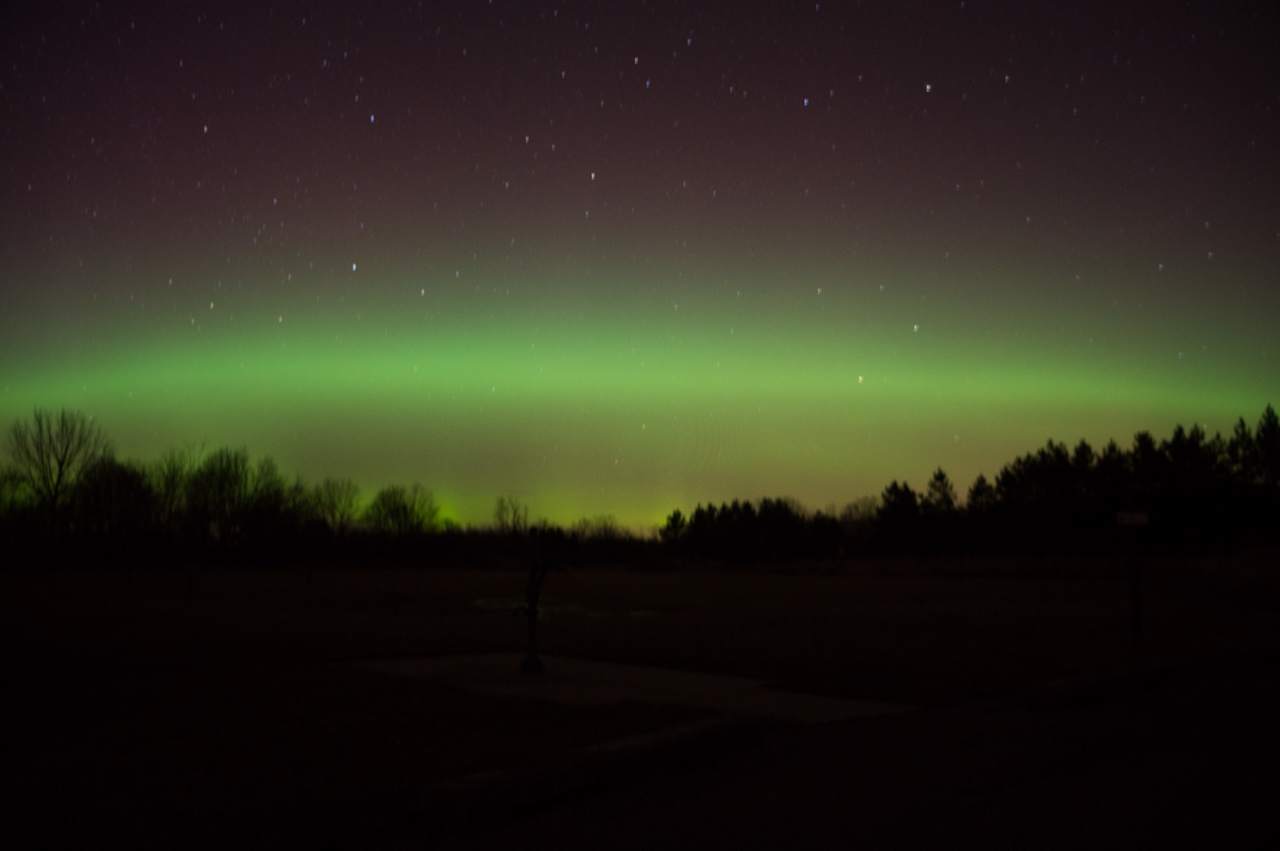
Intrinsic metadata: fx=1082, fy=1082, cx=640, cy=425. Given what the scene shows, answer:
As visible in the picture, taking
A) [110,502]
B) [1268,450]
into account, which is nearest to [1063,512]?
[1268,450]

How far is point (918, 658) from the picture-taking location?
21328 mm

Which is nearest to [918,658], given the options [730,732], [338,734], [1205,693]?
[1205,693]

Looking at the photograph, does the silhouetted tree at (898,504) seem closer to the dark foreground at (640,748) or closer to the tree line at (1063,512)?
the tree line at (1063,512)

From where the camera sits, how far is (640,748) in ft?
34.5

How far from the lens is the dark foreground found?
309 inches

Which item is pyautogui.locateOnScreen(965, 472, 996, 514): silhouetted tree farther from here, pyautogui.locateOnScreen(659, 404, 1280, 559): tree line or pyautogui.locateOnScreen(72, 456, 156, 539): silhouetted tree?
pyautogui.locateOnScreen(72, 456, 156, 539): silhouetted tree

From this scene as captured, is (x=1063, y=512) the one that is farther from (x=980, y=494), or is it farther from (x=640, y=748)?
(x=640, y=748)

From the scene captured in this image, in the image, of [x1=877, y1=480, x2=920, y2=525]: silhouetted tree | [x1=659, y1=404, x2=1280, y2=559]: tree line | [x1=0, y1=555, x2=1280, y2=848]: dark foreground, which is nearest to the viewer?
[x1=0, y1=555, x2=1280, y2=848]: dark foreground

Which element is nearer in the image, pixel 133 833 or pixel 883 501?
pixel 133 833

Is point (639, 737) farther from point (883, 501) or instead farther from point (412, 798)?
point (883, 501)

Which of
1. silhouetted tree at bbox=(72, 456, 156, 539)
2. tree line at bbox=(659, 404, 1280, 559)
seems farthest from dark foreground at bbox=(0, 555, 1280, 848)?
silhouetted tree at bbox=(72, 456, 156, 539)

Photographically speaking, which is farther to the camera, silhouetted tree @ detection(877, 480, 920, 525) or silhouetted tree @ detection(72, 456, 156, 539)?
silhouetted tree @ detection(877, 480, 920, 525)

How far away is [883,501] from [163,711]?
160 m

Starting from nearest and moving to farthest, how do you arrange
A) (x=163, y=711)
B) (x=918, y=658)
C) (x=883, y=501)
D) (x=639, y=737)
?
(x=639, y=737)
(x=163, y=711)
(x=918, y=658)
(x=883, y=501)
